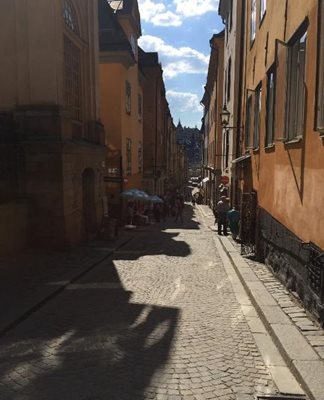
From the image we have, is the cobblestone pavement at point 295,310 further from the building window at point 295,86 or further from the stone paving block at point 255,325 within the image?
the building window at point 295,86

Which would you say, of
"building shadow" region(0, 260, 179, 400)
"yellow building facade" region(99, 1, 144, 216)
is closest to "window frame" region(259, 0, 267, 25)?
"building shadow" region(0, 260, 179, 400)

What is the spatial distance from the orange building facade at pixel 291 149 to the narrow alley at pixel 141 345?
1091mm

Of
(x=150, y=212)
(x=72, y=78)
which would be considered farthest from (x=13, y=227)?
(x=150, y=212)

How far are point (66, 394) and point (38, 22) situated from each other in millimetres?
10556

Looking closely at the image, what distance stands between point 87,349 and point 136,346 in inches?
22.5

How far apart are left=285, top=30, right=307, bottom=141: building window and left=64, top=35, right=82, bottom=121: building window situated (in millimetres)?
7725

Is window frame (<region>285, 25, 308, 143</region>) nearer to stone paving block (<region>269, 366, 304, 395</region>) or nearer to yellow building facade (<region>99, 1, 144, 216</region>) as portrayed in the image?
stone paving block (<region>269, 366, 304, 395</region>)

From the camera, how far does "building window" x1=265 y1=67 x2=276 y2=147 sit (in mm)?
10044

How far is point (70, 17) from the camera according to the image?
14320mm

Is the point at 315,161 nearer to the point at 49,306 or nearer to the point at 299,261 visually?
the point at 299,261

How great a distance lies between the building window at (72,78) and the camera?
14086 millimetres

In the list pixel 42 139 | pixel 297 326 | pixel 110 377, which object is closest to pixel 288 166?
pixel 297 326

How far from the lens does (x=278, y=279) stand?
8570mm

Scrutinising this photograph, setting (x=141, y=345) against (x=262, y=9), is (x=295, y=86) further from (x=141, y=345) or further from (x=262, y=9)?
(x=141, y=345)
